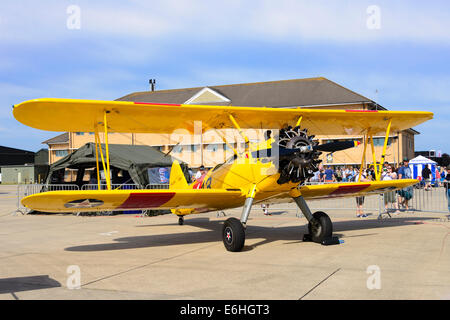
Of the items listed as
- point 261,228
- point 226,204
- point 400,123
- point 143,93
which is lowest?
point 261,228

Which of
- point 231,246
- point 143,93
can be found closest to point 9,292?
point 231,246

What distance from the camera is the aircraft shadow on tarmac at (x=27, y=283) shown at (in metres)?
5.08

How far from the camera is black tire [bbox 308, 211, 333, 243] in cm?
815

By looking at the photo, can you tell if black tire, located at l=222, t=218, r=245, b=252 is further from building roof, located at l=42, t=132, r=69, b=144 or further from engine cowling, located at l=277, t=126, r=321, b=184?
building roof, located at l=42, t=132, r=69, b=144

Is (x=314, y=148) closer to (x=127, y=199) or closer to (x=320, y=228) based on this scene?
(x=320, y=228)

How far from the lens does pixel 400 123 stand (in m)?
10.3

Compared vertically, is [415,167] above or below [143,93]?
below

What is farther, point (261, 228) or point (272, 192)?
point (261, 228)

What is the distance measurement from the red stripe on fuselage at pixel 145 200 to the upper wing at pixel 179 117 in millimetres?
1698

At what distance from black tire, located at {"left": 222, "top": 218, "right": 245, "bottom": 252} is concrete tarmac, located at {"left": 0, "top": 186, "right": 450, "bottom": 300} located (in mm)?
151
